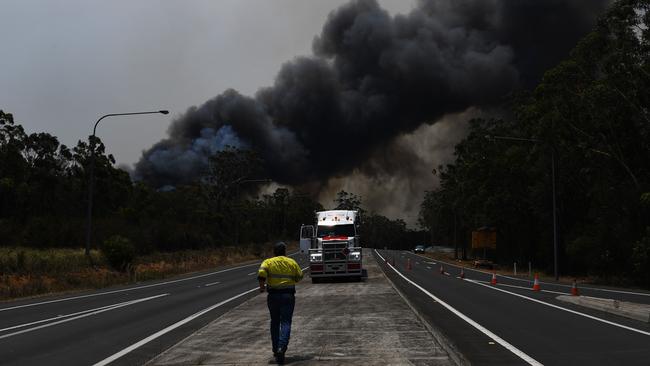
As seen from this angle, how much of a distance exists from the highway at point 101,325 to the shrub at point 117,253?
45.1ft

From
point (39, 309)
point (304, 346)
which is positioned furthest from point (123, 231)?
point (304, 346)

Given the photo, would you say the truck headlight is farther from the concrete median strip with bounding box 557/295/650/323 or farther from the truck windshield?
the concrete median strip with bounding box 557/295/650/323

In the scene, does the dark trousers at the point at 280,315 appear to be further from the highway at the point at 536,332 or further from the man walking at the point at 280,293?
the highway at the point at 536,332

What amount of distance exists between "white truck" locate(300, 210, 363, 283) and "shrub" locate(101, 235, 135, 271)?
1389 centimetres

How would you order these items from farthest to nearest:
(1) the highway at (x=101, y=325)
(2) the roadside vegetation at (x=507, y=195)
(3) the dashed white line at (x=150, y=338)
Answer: (2) the roadside vegetation at (x=507, y=195)
(1) the highway at (x=101, y=325)
(3) the dashed white line at (x=150, y=338)

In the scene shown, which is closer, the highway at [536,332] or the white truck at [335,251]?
the highway at [536,332]

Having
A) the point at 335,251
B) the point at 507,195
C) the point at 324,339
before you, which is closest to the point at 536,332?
the point at 324,339

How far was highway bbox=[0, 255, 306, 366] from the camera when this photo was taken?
1055 centimetres

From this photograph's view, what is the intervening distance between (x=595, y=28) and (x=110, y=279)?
31944 millimetres

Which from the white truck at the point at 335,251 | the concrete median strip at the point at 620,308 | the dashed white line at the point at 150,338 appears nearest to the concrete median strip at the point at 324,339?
the dashed white line at the point at 150,338

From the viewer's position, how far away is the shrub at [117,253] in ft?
123

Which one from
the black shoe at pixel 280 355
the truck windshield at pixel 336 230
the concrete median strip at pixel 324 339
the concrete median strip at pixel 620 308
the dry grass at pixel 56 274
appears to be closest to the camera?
the black shoe at pixel 280 355

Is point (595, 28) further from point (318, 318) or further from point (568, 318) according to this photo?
point (318, 318)

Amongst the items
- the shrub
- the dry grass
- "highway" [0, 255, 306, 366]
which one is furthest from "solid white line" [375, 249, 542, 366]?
the shrub
